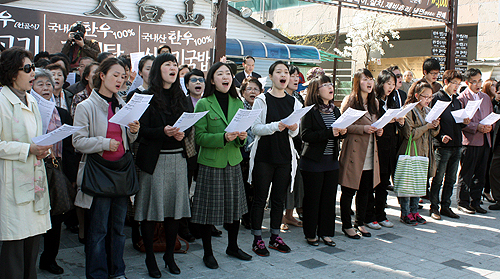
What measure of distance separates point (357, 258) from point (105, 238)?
2.67 m

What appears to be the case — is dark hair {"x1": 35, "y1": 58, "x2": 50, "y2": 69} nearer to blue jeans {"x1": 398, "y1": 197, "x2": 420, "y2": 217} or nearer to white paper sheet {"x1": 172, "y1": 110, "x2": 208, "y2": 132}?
white paper sheet {"x1": 172, "y1": 110, "x2": 208, "y2": 132}

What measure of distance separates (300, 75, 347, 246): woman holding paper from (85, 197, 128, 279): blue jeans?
7.33 feet

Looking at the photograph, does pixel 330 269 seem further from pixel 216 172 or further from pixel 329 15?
pixel 329 15

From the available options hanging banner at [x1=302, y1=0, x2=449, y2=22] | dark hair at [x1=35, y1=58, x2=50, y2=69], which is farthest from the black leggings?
hanging banner at [x1=302, y1=0, x2=449, y2=22]

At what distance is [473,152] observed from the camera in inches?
283

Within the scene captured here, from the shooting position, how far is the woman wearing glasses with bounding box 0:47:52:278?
3.09 m

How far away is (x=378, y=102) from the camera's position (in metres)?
5.94

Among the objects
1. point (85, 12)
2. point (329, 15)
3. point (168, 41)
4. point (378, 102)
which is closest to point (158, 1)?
point (85, 12)

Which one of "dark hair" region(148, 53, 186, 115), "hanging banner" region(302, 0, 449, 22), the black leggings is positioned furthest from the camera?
"hanging banner" region(302, 0, 449, 22)

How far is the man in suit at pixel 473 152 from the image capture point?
7.15 meters

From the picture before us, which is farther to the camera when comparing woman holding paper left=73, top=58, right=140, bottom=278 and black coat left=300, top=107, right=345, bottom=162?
black coat left=300, top=107, right=345, bottom=162

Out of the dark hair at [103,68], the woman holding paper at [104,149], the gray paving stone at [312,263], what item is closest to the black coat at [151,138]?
the woman holding paper at [104,149]

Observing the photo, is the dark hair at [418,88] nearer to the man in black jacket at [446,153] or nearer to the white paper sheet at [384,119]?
the man in black jacket at [446,153]

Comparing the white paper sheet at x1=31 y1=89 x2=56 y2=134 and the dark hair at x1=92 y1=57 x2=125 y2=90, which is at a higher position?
the dark hair at x1=92 y1=57 x2=125 y2=90
